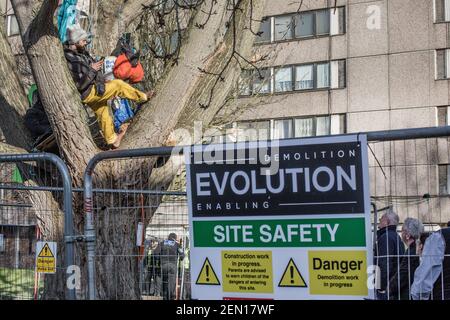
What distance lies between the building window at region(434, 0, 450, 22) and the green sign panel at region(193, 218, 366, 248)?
23.4 m

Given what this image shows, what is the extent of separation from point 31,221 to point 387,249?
13.3 ft

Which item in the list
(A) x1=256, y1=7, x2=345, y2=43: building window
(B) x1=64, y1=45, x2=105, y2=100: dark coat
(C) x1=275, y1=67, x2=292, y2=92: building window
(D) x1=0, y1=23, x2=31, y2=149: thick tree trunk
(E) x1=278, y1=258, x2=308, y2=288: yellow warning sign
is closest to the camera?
(E) x1=278, y1=258, x2=308, y2=288: yellow warning sign

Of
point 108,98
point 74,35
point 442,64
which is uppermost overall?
point 442,64

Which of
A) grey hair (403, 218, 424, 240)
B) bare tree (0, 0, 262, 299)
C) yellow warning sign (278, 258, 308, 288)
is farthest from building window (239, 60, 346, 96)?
yellow warning sign (278, 258, 308, 288)

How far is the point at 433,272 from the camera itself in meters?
4.98

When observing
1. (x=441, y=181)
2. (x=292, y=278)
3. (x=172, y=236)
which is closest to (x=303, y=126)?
(x=441, y=181)

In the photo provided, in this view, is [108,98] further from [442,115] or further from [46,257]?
[442,115]

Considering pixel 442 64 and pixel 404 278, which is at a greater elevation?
pixel 442 64

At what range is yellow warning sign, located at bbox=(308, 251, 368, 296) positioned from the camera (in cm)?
462

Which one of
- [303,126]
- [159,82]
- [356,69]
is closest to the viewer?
[159,82]

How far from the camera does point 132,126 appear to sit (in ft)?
24.8

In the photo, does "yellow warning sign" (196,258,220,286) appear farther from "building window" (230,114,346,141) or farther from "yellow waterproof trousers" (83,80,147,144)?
"building window" (230,114,346,141)

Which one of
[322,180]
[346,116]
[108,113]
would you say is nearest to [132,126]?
[108,113]

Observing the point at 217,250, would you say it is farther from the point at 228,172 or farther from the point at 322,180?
the point at 322,180
